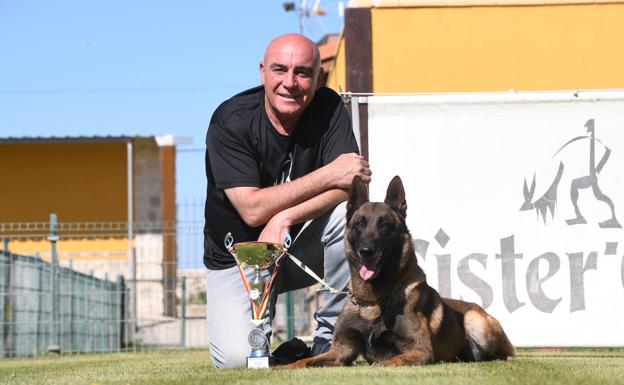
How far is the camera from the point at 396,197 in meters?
5.62

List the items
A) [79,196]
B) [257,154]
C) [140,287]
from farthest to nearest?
[79,196]
[140,287]
[257,154]

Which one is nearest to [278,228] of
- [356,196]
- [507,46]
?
[356,196]

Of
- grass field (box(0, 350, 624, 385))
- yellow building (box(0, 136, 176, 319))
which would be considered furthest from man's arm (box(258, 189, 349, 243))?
yellow building (box(0, 136, 176, 319))

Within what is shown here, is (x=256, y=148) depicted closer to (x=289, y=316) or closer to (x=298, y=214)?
(x=298, y=214)

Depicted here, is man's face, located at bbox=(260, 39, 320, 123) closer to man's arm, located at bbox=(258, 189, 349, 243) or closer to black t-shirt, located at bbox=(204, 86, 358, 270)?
black t-shirt, located at bbox=(204, 86, 358, 270)

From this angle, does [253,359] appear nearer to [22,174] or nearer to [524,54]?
[524,54]

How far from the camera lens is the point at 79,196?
24734 millimetres

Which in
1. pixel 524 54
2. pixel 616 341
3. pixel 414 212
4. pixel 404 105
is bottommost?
pixel 616 341

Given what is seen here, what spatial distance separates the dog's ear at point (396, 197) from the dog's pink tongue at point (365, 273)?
364mm

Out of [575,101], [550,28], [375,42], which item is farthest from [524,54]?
[575,101]

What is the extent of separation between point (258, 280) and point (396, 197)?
2.80 feet

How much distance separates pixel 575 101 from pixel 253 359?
366cm

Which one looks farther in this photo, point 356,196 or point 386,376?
point 356,196

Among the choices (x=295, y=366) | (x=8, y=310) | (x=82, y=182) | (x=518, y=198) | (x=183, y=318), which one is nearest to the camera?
(x=295, y=366)
